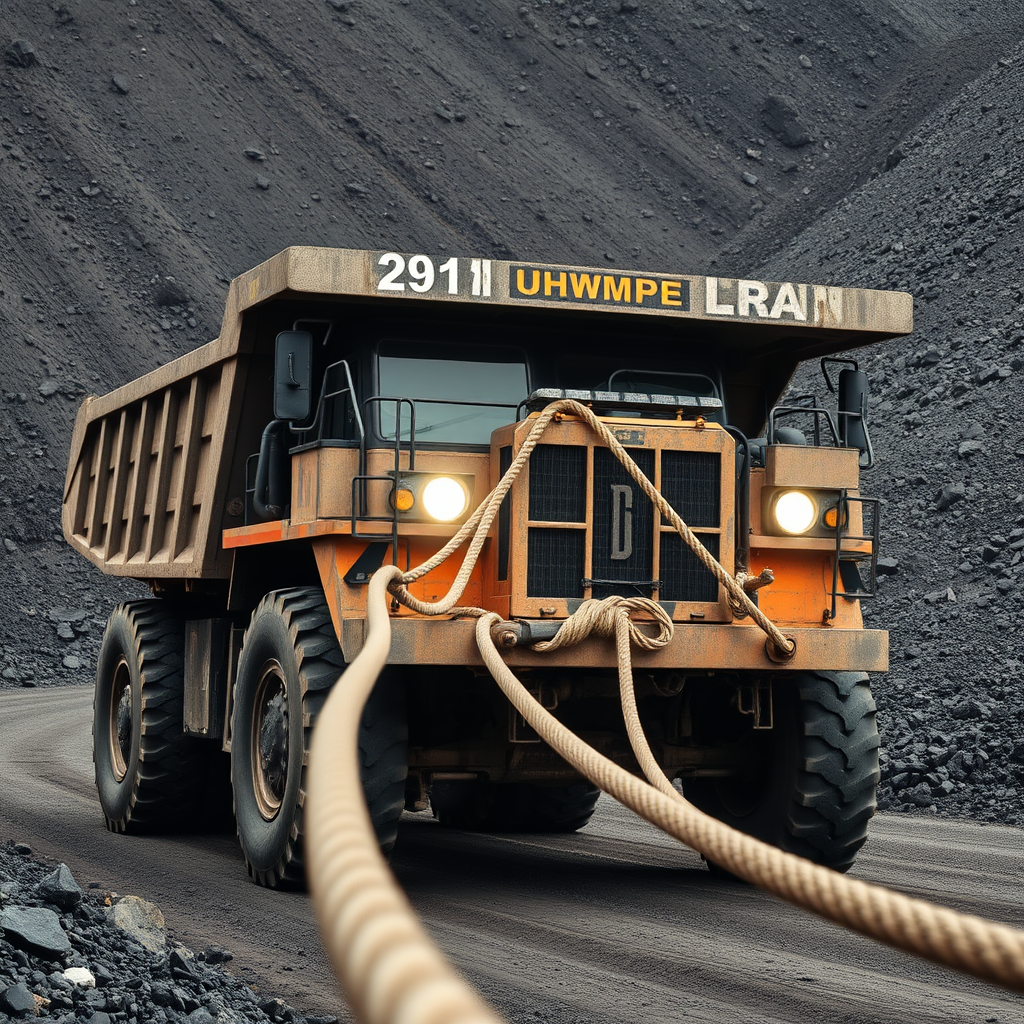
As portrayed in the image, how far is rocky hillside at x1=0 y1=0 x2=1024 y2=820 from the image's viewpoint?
797 inches

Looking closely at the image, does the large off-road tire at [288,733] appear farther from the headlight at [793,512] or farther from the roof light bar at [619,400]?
the headlight at [793,512]

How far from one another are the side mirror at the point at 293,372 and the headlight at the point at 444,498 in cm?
89

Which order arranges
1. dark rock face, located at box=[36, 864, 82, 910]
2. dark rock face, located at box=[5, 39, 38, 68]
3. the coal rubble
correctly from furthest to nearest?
dark rock face, located at box=[5, 39, 38, 68]
dark rock face, located at box=[36, 864, 82, 910]
the coal rubble

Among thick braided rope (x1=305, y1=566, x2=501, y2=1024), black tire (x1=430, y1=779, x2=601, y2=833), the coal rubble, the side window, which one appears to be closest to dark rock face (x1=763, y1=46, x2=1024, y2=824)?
black tire (x1=430, y1=779, x2=601, y2=833)

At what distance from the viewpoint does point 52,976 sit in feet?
16.0

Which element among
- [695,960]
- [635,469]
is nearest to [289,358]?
[635,469]

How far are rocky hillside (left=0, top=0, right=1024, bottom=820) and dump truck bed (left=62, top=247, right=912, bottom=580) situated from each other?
498 cm

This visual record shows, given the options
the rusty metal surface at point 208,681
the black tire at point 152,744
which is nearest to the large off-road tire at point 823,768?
the rusty metal surface at point 208,681

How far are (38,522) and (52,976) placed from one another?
26.1 meters

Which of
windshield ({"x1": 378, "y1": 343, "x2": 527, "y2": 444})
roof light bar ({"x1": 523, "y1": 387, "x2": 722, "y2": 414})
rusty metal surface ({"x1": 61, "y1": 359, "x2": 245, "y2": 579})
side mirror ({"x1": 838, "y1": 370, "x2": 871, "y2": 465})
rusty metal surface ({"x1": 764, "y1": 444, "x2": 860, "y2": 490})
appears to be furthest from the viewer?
rusty metal surface ({"x1": 61, "y1": 359, "x2": 245, "y2": 579})

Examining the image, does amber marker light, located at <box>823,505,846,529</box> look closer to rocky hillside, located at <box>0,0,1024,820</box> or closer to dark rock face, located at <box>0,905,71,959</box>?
dark rock face, located at <box>0,905,71,959</box>

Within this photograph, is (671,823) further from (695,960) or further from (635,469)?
(635,469)

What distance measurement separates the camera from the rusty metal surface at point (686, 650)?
22.1 ft

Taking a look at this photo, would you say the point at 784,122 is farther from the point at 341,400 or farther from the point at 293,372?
the point at 293,372
